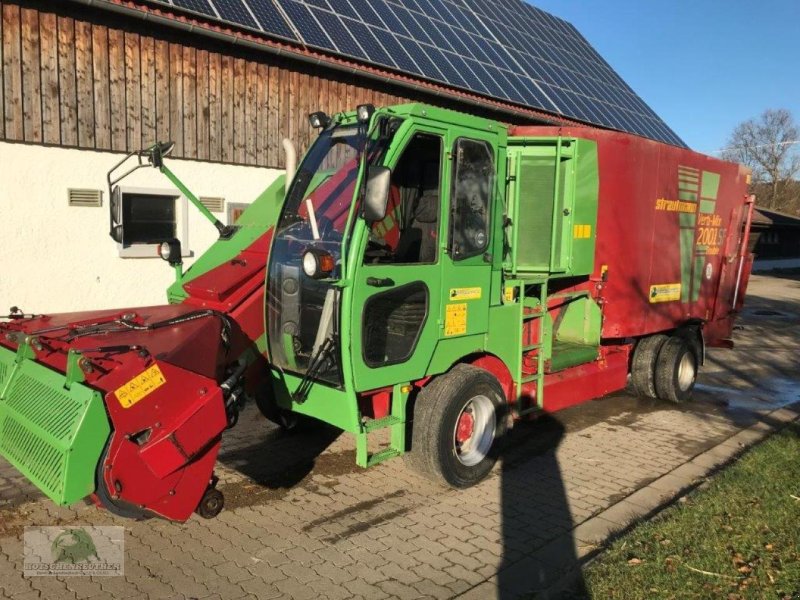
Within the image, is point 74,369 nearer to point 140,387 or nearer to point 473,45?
point 140,387

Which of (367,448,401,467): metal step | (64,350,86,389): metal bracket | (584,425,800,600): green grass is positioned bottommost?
(584,425,800,600): green grass

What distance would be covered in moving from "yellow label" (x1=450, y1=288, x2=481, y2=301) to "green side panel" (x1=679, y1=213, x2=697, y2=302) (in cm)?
334

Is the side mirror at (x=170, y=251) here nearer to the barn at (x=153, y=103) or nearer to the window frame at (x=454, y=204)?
the window frame at (x=454, y=204)

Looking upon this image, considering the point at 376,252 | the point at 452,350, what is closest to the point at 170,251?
the point at 376,252

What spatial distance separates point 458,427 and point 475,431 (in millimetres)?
211

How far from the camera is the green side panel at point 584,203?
19.1 feet

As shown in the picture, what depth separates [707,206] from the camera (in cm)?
741

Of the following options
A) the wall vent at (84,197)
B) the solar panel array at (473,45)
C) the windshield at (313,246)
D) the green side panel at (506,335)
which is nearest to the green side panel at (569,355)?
the green side panel at (506,335)

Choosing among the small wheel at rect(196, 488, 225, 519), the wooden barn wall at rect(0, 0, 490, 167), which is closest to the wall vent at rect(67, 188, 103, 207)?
the wooden barn wall at rect(0, 0, 490, 167)

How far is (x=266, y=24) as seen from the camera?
8703mm

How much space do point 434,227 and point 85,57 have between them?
5.22m

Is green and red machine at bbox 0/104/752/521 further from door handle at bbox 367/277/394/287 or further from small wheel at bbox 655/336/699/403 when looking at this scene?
small wheel at bbox 655/336/699/403

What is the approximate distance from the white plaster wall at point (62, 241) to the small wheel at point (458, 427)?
499 centimetres

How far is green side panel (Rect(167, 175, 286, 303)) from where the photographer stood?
5219mm
